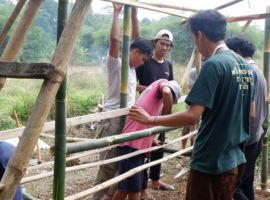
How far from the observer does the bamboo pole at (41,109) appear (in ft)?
3.55

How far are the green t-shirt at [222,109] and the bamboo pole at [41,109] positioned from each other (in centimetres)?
68

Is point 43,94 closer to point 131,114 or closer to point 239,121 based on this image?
point 131,114

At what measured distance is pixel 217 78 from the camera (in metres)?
1.55

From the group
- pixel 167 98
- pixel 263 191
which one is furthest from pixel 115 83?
pixel 263 191

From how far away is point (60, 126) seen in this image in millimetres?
1430

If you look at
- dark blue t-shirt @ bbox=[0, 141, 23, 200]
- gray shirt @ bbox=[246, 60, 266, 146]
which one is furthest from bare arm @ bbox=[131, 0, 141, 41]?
dark blue t-shirt @ bbox=[0, 141, 23, 200]

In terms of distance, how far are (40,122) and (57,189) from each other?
49cm

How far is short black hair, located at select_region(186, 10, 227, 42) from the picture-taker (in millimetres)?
1667

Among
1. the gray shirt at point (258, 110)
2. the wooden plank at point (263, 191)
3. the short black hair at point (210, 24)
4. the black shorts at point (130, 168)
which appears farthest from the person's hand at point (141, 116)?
the wooden plank at point (263, 191)

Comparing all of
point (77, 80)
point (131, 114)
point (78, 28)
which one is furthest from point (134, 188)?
point (77, 80)

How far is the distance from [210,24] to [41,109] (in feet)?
3.43

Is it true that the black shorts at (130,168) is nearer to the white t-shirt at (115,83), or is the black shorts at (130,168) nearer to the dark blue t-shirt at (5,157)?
the white t-shirt at (115,83)

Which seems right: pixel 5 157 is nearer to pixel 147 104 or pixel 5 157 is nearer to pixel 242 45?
pixel 147 104

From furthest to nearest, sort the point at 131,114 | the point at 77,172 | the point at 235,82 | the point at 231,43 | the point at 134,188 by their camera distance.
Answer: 1. the point at 77,172
2. the point at 231,43
3. the point at 134,188
4. the point at 131,114
5. the point at 235,82
